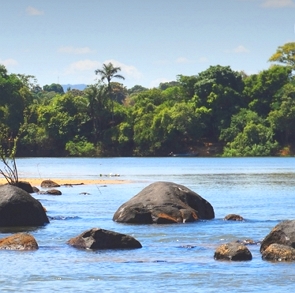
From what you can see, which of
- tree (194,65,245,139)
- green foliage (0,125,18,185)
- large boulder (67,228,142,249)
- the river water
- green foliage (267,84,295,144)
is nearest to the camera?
the river water

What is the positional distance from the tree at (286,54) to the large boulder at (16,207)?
117 meters

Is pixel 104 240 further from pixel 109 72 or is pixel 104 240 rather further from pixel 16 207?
pixel 109 72

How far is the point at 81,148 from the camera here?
13362 centimetres

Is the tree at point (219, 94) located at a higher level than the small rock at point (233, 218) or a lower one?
higher

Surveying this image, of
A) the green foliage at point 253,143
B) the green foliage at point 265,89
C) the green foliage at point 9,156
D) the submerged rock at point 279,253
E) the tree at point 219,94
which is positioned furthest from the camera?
the green foliage at point 265,89

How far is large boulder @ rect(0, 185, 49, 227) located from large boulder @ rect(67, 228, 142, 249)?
5.69 meters

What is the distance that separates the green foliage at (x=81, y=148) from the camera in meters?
134

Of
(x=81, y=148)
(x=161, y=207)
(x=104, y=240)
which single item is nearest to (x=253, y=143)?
(x=81, y=148)

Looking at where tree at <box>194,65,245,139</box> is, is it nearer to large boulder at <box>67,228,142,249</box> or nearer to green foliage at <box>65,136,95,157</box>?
green foliage at <box>65,136,95,157</box>

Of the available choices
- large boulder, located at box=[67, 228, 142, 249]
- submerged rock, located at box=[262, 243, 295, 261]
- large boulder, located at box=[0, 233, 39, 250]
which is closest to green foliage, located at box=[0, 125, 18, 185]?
large boulder, located at box=[0, 233, 39, 250]

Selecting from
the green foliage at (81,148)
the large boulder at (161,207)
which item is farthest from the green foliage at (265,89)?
the large boulder at (161,207)

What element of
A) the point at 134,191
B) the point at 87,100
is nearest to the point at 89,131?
the point at 87,100

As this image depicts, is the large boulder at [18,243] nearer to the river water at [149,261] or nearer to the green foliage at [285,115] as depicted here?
the river water at [149,261]

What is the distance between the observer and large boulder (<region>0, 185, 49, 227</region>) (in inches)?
1213
